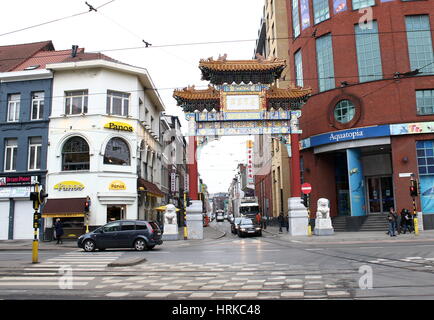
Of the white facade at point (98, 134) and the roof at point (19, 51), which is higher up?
the roof at point (19, 51)

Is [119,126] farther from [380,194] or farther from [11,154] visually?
[380,194]

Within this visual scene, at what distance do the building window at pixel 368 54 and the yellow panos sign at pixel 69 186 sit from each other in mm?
23632

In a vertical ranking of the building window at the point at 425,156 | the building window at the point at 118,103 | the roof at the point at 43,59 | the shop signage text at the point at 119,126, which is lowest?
the building window at the point at 425,156

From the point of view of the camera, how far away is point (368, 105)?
29594 mm

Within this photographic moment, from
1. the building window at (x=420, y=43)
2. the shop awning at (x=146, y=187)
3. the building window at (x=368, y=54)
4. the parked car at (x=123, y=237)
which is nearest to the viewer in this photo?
the parked car at (x=123, y=237)

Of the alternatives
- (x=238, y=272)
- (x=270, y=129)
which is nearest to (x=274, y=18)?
(x=270, y=129)

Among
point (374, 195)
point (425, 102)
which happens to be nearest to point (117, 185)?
point (374, 195)

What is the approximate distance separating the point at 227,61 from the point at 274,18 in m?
18.7

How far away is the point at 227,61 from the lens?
2986 centimetres

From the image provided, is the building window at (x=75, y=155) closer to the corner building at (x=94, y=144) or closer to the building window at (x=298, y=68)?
the corner building at (x=94, y=144)

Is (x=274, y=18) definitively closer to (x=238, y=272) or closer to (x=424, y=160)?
(x=424, y=160)

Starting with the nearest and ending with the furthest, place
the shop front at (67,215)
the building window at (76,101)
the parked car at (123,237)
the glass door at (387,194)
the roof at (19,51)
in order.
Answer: the parked car at (123,237) < the shop front at (67,215) < the building window at (76,101) < the glass door at (387,194) < the roof at (19,51)

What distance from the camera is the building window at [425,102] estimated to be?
28.3 metres

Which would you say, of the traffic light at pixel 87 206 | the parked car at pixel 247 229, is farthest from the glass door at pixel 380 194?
the traffic light at pixel 87 206
